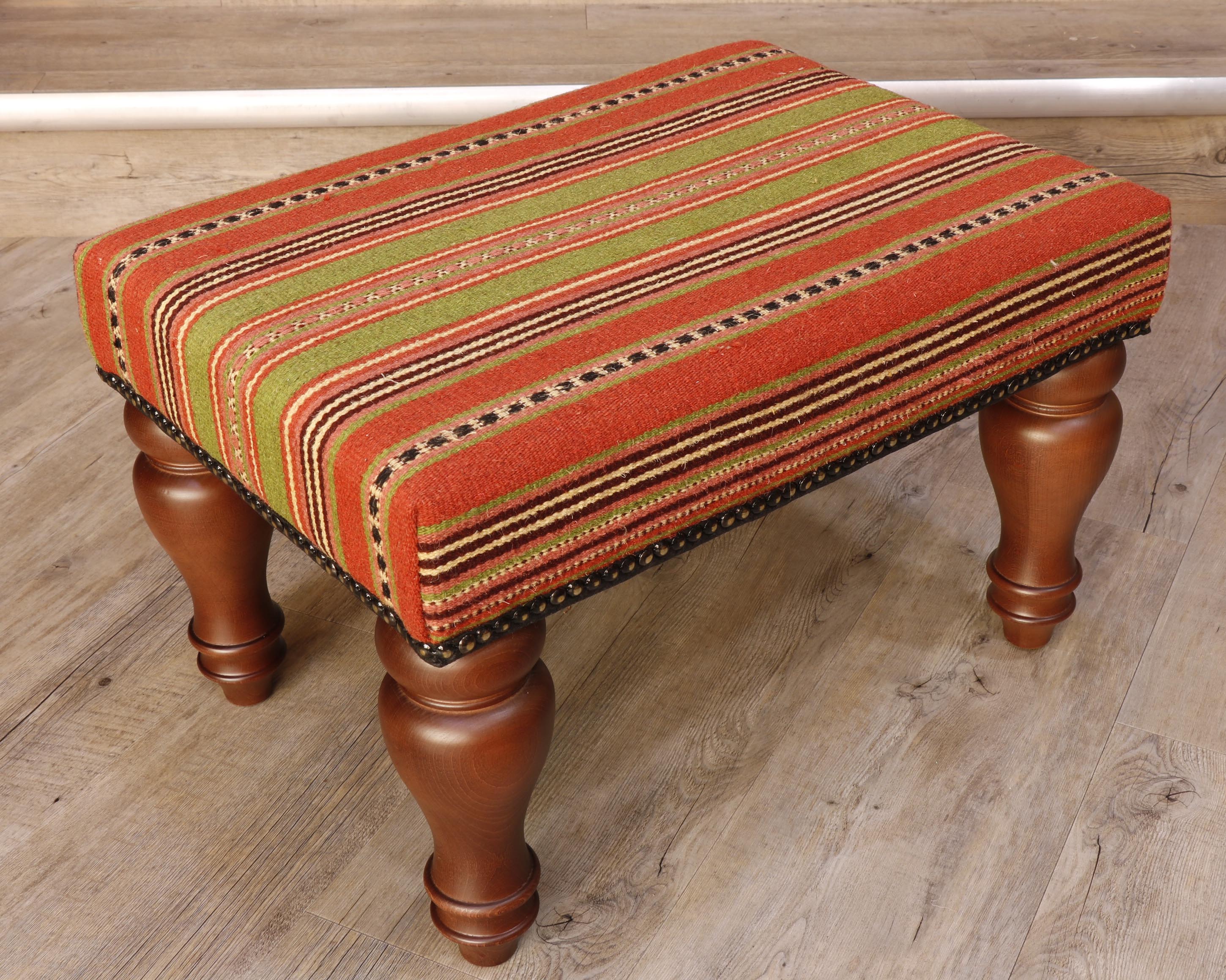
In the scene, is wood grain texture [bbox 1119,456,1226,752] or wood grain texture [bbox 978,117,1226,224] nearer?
wood grain texture [bbox 1119,456,1226,752]

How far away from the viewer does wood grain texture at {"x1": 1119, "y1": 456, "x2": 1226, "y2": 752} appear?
1.00 metres

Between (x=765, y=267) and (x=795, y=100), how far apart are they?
10.8 inches

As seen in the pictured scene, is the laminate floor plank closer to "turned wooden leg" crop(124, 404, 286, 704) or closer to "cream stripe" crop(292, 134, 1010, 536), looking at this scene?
"turned wooden leg" crop(124, 404, 286, 704)

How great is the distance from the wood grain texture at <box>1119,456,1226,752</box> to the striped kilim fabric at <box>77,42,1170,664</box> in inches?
11.8

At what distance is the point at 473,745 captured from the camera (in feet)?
2.34

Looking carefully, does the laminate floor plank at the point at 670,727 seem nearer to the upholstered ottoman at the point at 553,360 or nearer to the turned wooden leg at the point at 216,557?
the upholstered ottoman at the point at 553,360

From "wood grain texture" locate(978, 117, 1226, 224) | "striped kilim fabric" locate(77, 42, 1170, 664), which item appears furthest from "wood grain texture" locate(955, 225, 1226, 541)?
"striped kilim fabric" locate(77, 42, 1170, 664)

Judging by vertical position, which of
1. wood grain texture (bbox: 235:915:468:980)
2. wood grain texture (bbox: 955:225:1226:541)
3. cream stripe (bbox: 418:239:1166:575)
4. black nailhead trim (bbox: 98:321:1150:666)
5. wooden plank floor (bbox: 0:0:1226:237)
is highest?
cream stripe (bbox: 418:239:1166:575)

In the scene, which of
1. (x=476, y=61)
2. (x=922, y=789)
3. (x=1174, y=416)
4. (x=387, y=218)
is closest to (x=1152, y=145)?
(x=1174, y=416)

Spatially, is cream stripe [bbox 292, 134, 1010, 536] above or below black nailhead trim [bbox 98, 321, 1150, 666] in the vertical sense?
above

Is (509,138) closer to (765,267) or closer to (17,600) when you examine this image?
(765,267)

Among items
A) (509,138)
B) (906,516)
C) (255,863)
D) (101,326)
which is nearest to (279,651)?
(255,863)

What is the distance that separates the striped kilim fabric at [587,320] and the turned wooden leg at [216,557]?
7cm

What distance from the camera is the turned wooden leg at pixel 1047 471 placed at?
92 cm
